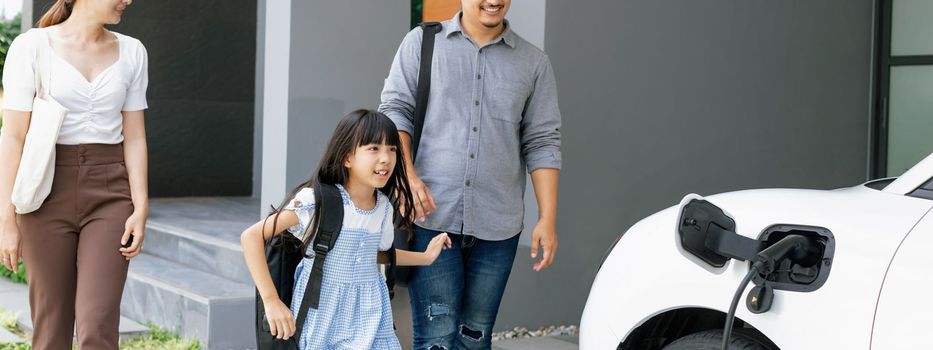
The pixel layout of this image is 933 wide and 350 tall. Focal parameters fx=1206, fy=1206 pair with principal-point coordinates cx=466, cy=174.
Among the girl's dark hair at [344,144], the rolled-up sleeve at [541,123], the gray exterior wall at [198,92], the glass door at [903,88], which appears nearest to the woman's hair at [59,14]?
the girl's dark hair at [344,144]

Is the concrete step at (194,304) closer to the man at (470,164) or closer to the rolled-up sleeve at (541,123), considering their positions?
the man at (470,164)

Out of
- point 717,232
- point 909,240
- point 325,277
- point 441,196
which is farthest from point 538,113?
point 909,240

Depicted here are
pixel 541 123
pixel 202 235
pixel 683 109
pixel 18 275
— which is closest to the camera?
pixel 541 123

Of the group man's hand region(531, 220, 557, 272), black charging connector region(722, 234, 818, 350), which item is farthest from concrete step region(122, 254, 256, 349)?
black charging connector region(722, 234, 818, 350)

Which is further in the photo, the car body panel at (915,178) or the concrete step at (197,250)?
the concrete step at (197,250)

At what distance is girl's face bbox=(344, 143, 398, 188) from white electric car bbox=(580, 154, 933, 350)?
0.70 m

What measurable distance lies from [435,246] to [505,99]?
57 cm

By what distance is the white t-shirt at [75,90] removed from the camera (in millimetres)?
3736

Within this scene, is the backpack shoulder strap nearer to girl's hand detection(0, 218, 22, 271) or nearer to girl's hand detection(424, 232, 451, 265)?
girl's hand detection(424, 232, 451, 265)

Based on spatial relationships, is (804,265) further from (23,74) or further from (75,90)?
(23,74)

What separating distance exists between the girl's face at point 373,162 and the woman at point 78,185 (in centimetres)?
81

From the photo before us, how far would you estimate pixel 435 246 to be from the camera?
3672 millimetres

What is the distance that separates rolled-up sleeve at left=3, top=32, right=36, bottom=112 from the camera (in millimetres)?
3723

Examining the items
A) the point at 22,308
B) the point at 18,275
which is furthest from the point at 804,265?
the point at 18,275
